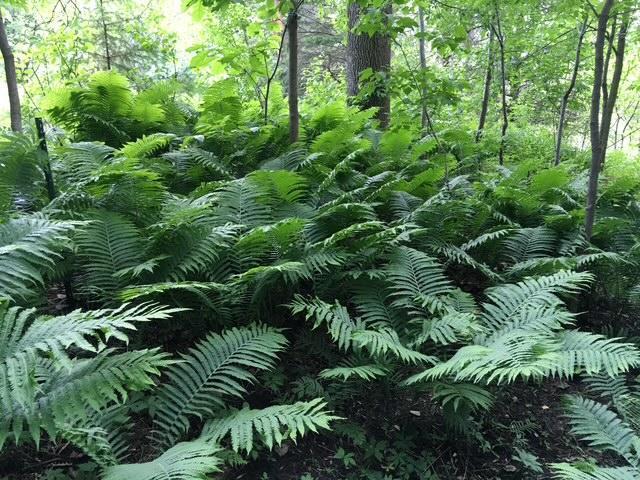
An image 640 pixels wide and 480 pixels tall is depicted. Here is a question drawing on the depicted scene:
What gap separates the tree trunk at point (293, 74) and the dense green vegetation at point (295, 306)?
4cm

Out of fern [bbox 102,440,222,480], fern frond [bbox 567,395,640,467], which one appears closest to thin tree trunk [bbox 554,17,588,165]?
fern frond [bbox 567,395,640,467]

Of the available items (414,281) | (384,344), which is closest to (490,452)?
(384,344)

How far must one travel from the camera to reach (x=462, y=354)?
7.02ft

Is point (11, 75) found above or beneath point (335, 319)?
above

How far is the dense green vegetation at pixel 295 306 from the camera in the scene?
1.91m

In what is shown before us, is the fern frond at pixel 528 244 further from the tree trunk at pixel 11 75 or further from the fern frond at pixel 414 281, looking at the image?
the tree trunk at pixel 11 75

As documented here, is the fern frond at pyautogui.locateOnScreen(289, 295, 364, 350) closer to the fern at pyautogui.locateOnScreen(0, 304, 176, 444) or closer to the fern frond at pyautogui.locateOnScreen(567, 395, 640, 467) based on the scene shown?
the fern at pyautogui.locateOnScreen(0, 304, 176, 444)

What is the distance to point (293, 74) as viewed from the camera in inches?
172

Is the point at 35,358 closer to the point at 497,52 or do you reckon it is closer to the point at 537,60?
the point at 497,52

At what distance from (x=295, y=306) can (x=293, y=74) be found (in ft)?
8.82

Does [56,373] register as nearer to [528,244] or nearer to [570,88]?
[528,244]

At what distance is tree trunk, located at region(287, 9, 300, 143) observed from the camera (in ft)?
13.8

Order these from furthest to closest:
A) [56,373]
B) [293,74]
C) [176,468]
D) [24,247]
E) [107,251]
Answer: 1. [293,74]
2. [107,251]
3. [24,247]
4. [56,373]
5. [176,468]

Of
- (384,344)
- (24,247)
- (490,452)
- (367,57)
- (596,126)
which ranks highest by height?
(367,57)
